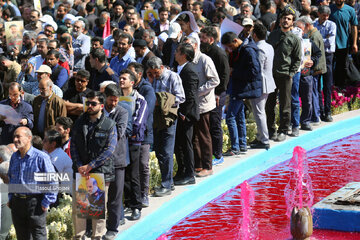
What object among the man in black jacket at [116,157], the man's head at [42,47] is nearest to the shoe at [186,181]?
the man in black jacket at [116,157]

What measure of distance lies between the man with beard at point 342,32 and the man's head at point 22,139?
31.7 feet

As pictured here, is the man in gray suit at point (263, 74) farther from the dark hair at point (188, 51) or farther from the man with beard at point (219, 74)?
the dark hair at point (188, 51)

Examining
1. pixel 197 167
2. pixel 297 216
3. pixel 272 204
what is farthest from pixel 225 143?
pixel 297 216

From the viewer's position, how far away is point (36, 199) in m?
7.29

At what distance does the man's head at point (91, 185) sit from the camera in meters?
7.63

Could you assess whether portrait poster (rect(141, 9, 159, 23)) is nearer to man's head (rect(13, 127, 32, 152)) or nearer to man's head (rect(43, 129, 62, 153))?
man's head (rect(43, 129, 62, 153))

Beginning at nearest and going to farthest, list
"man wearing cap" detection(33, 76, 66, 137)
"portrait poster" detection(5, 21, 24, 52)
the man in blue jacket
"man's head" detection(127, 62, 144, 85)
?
"man's head" detection(127, 62, 144, 85)
"man wearing cap" detection(33, 76, 66, 137)
the man in blue jacket
"portrait poster" detection(5, 21, 24, 52)

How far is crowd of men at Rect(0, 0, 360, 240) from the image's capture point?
798 centimetres

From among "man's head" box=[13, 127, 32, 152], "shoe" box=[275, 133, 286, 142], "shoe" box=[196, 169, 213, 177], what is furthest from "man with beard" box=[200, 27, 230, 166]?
"man's head" box=[13, 127, 32, 152]

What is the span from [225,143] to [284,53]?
5.90 ft

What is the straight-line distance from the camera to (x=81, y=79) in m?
10.1

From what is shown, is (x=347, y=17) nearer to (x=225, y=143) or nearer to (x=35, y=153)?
(x=225, y=143)

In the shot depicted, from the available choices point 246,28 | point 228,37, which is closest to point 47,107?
point 228,37

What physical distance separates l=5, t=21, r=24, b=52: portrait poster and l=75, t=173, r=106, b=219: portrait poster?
6.35 meters
